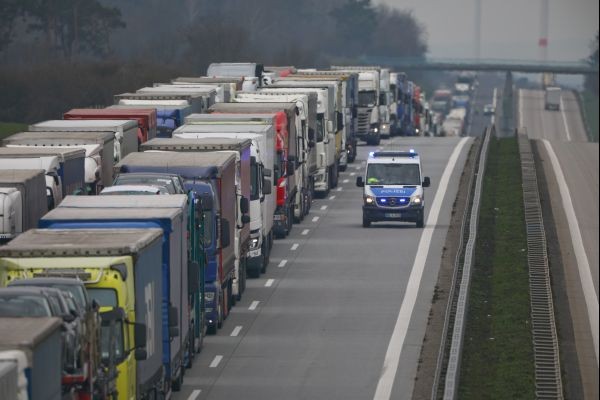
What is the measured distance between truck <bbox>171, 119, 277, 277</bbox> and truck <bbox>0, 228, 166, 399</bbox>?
1739cm

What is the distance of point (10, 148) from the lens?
123ft

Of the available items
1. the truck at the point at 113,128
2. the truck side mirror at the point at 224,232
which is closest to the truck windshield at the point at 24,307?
the truck side mirror at the point at 224,232

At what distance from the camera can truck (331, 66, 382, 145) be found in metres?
82.5

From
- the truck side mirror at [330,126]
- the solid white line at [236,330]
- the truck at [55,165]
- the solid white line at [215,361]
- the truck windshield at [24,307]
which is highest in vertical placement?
the truck at [55,165]

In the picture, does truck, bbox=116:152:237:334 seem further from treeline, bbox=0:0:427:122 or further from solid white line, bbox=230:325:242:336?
treeline, bbox=0:0:427:122

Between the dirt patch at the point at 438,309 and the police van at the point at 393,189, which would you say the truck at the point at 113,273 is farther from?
the police van at the point at 393,189

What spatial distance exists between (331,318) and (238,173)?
10.9ft

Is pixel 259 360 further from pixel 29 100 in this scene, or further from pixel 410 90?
Result: pixel 410 90

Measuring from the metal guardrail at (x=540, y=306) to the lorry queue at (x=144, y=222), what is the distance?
5755 millimetres

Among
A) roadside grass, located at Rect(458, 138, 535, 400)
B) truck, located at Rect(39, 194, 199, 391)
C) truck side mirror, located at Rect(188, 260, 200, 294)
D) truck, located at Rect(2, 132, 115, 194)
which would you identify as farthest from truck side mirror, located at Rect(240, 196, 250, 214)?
truck, located at Rect(39, 194, 199, 391)

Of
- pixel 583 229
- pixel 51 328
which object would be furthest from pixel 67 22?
pixel 51 328

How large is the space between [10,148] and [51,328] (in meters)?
19.8

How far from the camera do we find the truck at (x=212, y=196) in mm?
32875

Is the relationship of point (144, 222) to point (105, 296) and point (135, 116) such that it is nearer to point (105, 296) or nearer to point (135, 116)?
point (105, 296)
